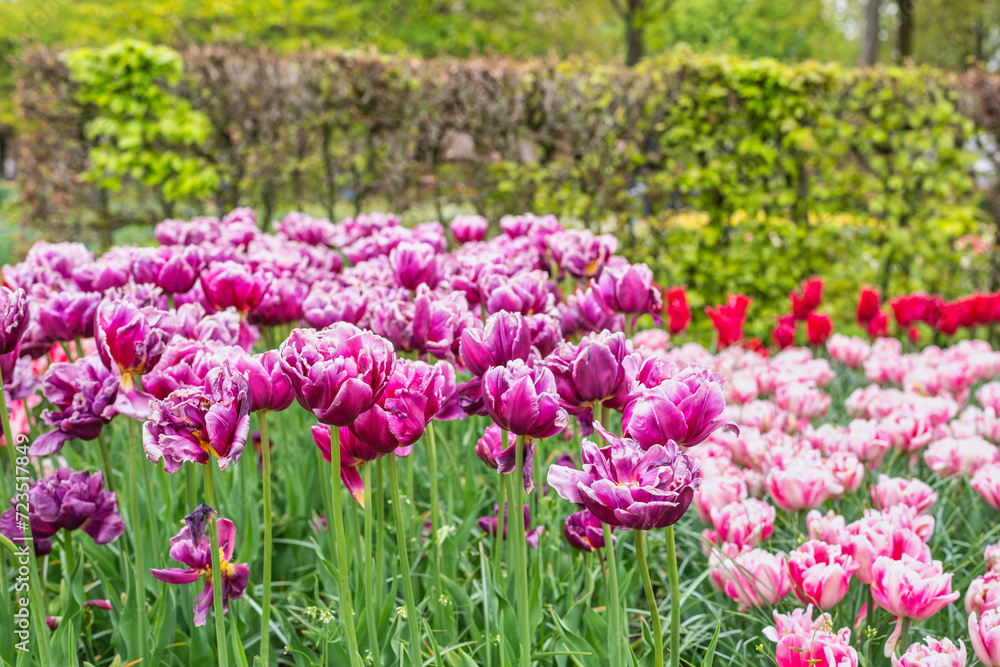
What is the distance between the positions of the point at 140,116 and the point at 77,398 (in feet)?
17.2

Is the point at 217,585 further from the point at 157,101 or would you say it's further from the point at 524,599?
the point at 157,101

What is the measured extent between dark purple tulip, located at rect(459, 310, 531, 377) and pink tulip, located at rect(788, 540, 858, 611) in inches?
28.5

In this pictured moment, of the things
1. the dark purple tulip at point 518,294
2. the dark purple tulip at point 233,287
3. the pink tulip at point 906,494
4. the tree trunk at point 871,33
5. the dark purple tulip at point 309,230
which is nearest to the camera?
the dark purple tulip at point 518,294

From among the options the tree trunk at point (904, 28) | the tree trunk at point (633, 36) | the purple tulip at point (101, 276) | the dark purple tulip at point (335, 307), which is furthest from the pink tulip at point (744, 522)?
the tree trunk at point (904, 28)

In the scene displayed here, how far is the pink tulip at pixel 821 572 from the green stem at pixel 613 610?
42 cm

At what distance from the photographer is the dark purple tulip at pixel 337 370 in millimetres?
1071

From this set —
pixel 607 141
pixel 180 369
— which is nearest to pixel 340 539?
pixel 180 369

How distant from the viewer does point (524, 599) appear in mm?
1299

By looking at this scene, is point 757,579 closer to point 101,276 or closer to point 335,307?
point 335,307

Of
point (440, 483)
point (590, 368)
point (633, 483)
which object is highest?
point (590, 368)

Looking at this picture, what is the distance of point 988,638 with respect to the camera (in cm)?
127

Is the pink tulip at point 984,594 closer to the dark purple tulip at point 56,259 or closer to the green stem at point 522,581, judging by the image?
the green stem at point 522,581

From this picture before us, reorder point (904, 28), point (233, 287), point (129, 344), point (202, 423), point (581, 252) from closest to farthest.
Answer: point (202, 423), point (129, 344), point (233, 287), point (581, 252), point (904, 28)

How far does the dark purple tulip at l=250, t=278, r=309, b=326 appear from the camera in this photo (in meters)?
2.04
